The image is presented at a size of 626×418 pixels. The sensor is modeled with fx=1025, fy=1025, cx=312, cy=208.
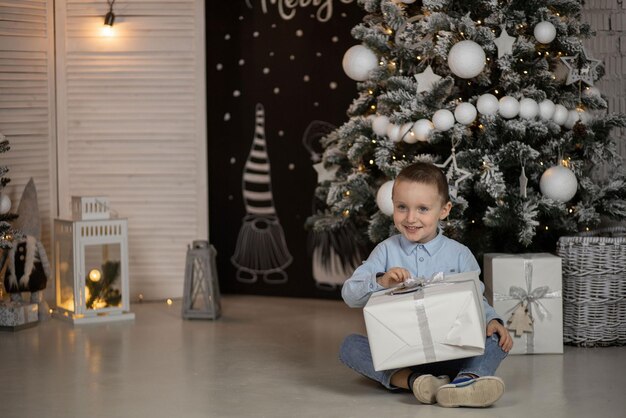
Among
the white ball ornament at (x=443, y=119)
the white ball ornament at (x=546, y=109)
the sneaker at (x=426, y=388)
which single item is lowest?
the sneaker at (x=426, y=388)

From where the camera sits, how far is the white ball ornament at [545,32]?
398 centimetres

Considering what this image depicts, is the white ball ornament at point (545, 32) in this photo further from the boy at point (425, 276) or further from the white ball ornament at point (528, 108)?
the boy at point (425, 276)

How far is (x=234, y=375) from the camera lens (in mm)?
3568

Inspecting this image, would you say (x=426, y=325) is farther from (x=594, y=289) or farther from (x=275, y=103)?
(x=275, y=103)

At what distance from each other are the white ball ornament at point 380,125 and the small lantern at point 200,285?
3.52 feet

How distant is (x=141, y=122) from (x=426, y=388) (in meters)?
2.53

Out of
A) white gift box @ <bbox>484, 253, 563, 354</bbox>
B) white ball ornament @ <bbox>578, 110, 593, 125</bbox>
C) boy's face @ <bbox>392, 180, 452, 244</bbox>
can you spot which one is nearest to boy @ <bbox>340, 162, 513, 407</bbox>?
boy's face @ <bbox>392, 180, 452, 244</bbox>

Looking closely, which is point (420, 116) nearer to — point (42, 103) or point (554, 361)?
point (554, 361)

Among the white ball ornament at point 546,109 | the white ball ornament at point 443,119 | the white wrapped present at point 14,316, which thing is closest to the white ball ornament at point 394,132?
the white ball ornament at point 443,119

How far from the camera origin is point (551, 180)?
3.88 m

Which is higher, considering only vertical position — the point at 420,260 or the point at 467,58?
the point at 467,58

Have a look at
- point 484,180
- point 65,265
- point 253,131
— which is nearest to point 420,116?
point 484,180

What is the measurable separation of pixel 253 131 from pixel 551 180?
1.81 meters

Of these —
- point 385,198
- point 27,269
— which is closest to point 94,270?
point 27,269
